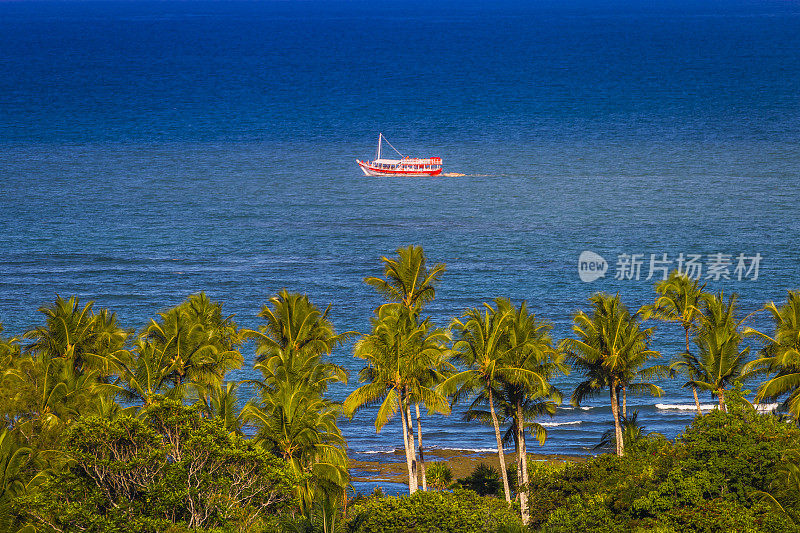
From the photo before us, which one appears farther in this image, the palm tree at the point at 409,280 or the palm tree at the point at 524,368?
the palm tree at the point at 409,280

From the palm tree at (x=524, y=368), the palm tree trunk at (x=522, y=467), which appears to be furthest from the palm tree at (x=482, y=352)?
the palm tree trunk at (x=522, y=467)

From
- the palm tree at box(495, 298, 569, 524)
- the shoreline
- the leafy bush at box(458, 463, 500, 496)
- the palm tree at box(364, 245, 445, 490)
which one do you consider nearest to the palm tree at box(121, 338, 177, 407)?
the palm tree at box(364, 245, 445, 490)

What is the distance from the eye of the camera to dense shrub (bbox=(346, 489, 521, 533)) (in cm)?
3862

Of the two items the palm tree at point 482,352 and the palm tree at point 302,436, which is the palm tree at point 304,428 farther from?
the palm tree at point 482,352

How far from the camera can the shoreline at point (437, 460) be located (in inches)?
2594

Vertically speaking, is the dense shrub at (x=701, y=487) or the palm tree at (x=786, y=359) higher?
the palm tree at (x=786, y=359)

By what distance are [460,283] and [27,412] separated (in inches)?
3086

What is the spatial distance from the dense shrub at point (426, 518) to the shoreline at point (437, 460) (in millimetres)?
23587

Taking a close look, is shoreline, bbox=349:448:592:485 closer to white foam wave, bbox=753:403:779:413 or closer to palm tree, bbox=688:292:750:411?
white foam wave, bbox=753:403:779:413

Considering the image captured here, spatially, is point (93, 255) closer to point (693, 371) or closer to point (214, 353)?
point (214, 353)

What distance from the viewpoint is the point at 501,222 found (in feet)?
515

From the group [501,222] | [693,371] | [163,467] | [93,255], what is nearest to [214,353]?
[163,467]
